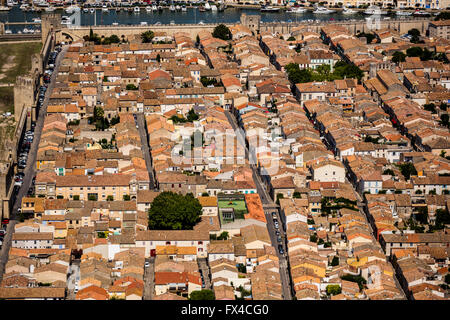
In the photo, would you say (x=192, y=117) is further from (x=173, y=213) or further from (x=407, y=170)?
(x=173, y=213)

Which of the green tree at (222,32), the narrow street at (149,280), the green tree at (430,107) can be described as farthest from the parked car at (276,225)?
the green tree at (222,32)

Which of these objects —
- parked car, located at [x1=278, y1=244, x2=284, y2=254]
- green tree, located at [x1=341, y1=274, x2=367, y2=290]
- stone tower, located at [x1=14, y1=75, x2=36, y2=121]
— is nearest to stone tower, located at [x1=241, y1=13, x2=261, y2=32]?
stone tower, located at [x1=14, y1=75, x2=36, y2=121]

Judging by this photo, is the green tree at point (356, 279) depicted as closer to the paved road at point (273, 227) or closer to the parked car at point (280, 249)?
the paved road at point (273, 227)

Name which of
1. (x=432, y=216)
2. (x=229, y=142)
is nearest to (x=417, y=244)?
(x=432, y=216)

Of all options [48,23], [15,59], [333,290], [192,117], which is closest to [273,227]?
[333,290]

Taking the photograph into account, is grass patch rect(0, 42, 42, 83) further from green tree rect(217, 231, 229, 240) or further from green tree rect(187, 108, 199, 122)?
green tree rect(217, 231, 229, 240)

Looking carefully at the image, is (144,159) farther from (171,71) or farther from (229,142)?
(171,71)
